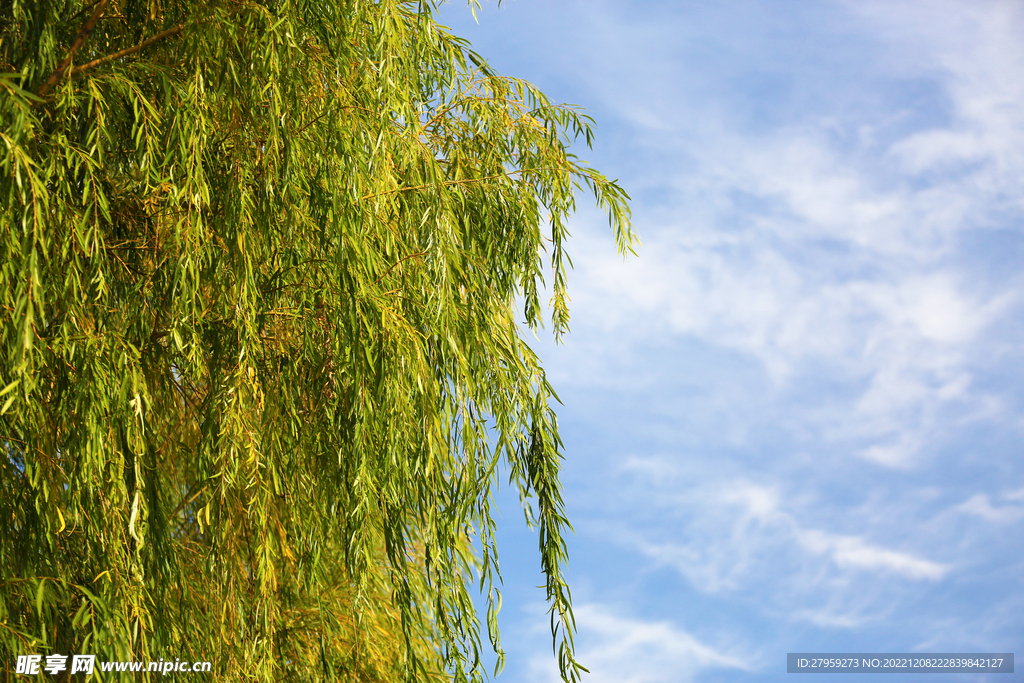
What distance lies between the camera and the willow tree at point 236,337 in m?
2.63

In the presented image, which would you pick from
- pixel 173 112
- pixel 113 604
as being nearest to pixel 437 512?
pixel 113 604

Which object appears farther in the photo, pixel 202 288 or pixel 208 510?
pixel 202 288

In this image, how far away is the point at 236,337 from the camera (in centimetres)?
296

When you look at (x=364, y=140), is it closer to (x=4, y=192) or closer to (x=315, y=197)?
(x=315, y=197)

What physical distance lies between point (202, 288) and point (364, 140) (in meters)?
0.75

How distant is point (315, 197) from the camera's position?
9.98 ft

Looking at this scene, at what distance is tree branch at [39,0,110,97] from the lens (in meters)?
2.84

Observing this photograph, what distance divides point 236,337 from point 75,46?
1.08 meters

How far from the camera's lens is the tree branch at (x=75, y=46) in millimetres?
2840

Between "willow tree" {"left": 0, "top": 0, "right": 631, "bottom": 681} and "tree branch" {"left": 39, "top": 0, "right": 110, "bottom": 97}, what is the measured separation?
0.01 m

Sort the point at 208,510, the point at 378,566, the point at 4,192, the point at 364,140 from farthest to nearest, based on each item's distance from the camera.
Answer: the point at 378,566 → the point at 364,140 → the point at 208,510 → the point at 4,192

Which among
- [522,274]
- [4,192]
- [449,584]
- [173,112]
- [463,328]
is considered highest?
[522,274]

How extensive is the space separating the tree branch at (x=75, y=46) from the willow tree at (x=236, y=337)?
0.01 m

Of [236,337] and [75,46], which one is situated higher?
[75,46]
